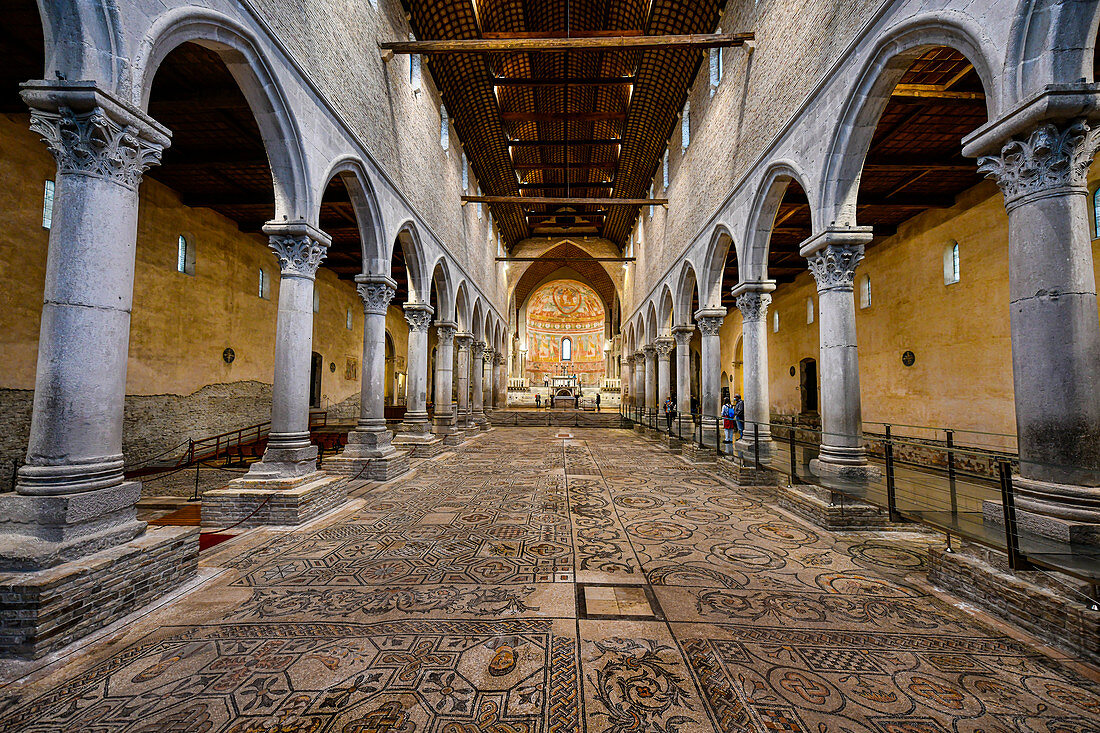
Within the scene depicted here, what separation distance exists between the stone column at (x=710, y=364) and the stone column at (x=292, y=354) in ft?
30.4

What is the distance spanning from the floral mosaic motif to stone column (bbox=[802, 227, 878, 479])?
496 centimetres

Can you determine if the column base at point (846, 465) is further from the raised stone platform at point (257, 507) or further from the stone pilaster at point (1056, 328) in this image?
the raised stone platform at point (257, 507)

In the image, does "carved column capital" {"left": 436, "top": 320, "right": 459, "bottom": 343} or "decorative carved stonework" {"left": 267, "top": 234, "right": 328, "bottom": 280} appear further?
"carved column capital" {"left": 436, "top": 320, "right": 459, "bottom": 343}

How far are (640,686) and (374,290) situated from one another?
8906 millimetres

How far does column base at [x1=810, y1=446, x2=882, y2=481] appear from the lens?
20.3 ft

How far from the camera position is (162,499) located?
7.62 metres

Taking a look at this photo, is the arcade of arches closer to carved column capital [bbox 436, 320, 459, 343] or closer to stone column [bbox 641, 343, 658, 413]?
carved column capital [bbox 436, 320, 459, 343]

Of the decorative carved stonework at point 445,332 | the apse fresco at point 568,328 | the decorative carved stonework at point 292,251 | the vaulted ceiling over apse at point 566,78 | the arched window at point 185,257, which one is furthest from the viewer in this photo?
the apse fresco at point 568,328

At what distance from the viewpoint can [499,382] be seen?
93.6 ft

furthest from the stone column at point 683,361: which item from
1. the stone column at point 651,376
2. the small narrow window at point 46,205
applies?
the small narrow window at point 46,205

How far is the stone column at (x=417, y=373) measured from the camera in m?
11.9

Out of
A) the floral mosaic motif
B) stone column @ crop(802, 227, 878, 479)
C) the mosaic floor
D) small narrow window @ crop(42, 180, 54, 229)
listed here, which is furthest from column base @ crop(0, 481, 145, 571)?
stone column @ crop(802, 227, 878, 479)

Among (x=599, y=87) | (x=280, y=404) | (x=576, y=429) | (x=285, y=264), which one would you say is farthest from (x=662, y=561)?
(x=599, y=87)

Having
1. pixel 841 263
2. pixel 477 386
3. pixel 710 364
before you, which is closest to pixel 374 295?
pixel 841 263
